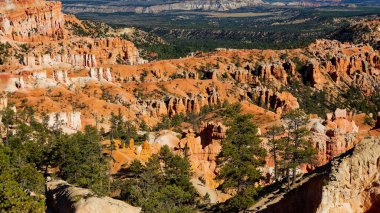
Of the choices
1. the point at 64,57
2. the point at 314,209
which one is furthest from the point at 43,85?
the point at 314,209

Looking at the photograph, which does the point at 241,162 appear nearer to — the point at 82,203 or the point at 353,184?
the point at 82,203

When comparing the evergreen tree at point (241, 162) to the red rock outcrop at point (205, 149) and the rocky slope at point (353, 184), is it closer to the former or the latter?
the rocky slope at point (353, 184)

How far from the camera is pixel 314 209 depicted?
26.4 meters

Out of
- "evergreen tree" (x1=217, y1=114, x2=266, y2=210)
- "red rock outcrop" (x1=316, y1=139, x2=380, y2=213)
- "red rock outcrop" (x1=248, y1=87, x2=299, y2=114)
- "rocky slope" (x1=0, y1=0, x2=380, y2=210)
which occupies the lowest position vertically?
"red rock outcrop" (x1=248, y1=87, x2=299, y2=114)

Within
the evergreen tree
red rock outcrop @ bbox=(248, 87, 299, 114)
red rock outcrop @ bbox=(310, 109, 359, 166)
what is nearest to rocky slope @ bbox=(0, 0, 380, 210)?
red rock outcrop @ bbox=(310, 109, 359, 166)

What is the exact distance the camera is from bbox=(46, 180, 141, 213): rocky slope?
115ft

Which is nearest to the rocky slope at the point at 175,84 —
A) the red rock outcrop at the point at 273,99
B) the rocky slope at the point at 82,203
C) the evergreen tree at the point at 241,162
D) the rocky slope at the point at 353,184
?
the red rock outcrop at the point at 273,99

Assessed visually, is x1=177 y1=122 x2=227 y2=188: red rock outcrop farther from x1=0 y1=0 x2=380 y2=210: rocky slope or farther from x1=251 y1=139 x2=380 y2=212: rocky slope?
x1=251 y1=139 x2=380 y2=212: rocky slope

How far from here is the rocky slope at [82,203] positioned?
35.2 meters

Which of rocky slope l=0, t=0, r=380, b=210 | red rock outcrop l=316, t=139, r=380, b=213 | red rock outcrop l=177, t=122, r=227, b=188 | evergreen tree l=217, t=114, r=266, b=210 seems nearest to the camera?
red rock outcrop l=316, t=139, r=380, b=213

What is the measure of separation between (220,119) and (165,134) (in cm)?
2675

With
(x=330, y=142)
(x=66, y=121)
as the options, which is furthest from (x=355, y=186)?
(x=66, y=121)

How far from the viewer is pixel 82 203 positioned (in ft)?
117

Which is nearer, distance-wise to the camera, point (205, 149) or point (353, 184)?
point (353, 184)
